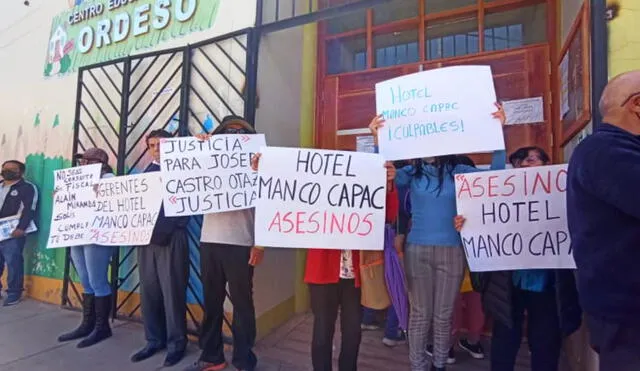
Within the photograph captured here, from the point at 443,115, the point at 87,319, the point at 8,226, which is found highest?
the point at 443,115

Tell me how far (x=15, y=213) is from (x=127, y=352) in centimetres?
262

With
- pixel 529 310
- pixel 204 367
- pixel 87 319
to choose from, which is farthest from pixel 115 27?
pixel 529 310

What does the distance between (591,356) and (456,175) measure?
126cm

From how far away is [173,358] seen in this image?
123 inches

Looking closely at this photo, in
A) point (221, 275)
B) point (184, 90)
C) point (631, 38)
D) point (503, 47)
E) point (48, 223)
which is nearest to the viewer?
point (631, 38)

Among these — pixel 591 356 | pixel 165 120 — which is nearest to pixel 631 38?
pixel 591 356

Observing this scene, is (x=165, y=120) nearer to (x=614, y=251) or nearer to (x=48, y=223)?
(x=48, y=223)

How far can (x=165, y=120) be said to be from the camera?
13.4 ft

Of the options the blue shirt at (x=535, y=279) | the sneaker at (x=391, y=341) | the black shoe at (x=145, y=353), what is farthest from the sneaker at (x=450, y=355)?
the black shoe at (x=145, y=353)

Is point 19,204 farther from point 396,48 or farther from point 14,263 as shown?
point 396,48

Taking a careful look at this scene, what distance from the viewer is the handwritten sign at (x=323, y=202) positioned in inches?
93.4

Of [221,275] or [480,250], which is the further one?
[221,275]

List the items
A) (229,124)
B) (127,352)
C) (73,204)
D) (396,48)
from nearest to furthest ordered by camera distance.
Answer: (229,124)
(127,352)
(73,204)
(396,48)

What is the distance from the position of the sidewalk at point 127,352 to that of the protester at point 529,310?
811 millimetres
